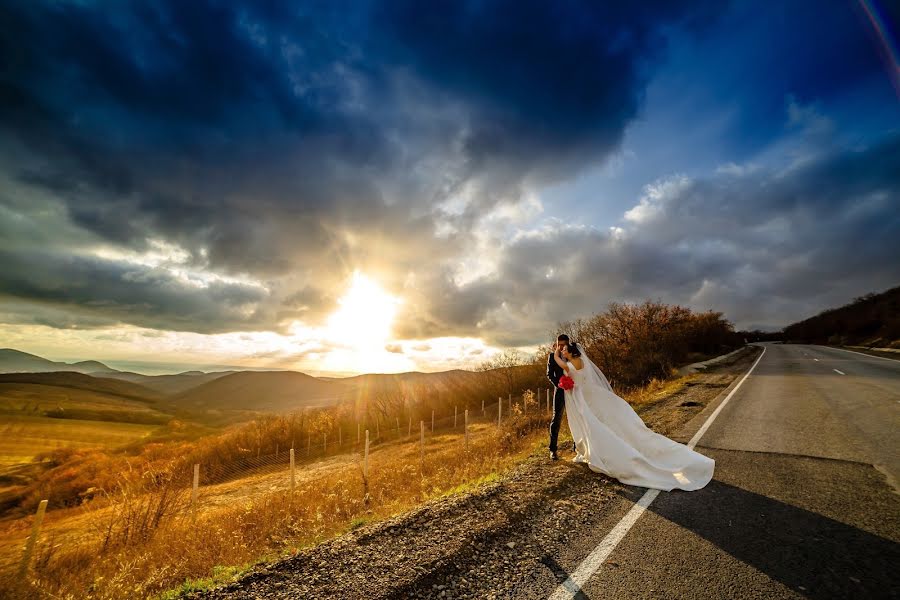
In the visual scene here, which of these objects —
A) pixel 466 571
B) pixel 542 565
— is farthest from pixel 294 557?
pixel 542 565

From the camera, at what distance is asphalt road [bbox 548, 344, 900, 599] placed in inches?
107

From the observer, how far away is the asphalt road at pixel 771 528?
271 centimetres

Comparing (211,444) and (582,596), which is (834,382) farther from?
(211,444)

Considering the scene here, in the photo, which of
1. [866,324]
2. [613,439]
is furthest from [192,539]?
[866,324]

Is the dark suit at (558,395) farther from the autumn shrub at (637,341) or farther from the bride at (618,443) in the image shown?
the autumn shrub at (637,341)

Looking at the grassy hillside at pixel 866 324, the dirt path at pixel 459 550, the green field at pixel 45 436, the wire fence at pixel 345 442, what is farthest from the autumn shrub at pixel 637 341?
the green field at pixel 45 436

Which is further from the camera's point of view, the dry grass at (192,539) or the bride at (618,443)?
the bride at (618,443)

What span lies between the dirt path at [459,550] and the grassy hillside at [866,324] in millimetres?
38435

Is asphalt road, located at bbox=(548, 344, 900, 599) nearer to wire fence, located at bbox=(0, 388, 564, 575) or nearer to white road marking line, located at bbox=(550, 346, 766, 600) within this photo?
white road marking line, located at bbox=(550, 346, 766, 600)

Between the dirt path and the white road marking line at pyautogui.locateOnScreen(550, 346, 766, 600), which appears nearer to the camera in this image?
the white road marking line at pyautogui.locateOnScreen(550, 346, 766, 600)

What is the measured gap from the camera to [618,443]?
5449 mm

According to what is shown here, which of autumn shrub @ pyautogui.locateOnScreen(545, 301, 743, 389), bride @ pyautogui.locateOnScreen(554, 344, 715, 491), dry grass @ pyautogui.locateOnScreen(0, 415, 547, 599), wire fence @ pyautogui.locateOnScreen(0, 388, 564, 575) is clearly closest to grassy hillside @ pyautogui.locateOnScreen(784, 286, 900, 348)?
autumn shrub @ pyautogui.locateOnScreen(545, 301, 743, 389)

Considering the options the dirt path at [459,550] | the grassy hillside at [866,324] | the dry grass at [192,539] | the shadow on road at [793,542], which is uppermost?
the grassy hillside at [866,324]

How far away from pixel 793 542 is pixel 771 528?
0.94 feet
